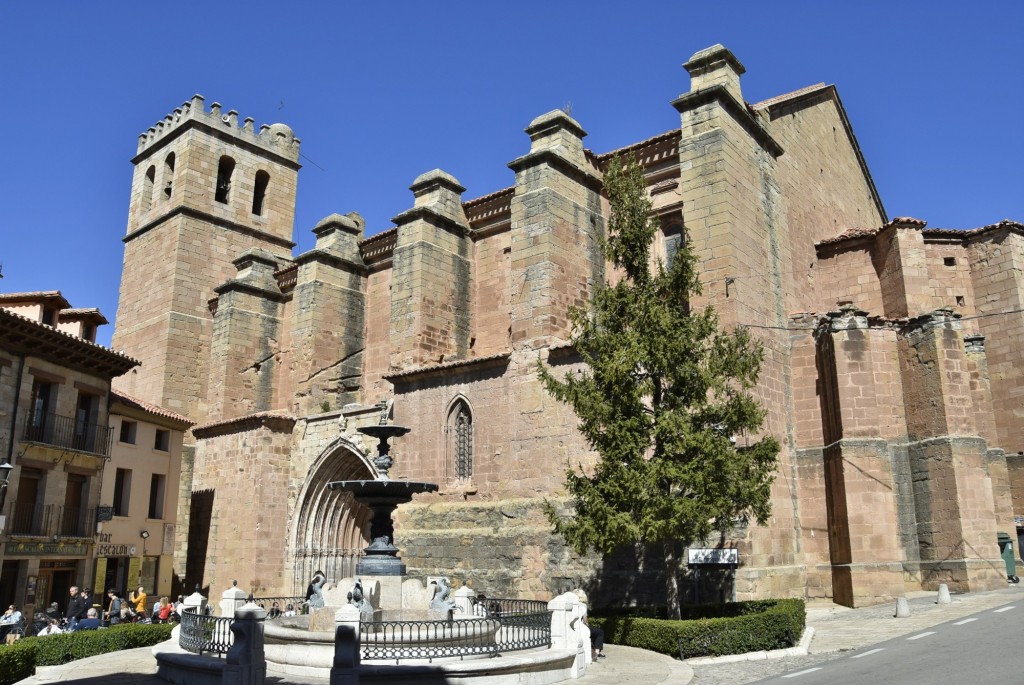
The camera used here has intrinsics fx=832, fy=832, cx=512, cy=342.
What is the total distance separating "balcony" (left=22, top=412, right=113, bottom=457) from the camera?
747 inches

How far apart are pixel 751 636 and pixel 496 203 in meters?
13.2

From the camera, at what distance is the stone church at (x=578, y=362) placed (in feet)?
54.1

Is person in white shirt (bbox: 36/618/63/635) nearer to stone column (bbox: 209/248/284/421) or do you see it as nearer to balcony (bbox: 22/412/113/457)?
balcony (bbox: 22/412/113/457)

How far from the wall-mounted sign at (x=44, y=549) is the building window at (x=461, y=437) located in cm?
918

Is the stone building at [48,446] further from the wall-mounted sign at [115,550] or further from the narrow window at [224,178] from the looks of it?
the narrow window at [224,178]

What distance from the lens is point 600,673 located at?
10508mm

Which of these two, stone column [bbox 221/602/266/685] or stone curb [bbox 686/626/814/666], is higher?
stone column [bbox 221/602/266/685]

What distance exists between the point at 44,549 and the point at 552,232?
1332 centimetres

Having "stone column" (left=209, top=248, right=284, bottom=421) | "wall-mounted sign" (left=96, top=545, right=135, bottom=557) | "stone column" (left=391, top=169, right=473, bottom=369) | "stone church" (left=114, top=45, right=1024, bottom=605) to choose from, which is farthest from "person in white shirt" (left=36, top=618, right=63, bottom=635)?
"stone column" (left=209, top=248, right=284, bottom=421)

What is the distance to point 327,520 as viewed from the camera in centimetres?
2245

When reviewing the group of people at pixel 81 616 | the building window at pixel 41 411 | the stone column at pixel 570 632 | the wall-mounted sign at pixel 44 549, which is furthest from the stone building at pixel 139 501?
the stone column at pixel 570 632

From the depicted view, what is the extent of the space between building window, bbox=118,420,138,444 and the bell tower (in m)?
4.16

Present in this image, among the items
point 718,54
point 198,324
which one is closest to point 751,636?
point 718,54

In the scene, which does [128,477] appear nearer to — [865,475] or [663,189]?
[663,189]
